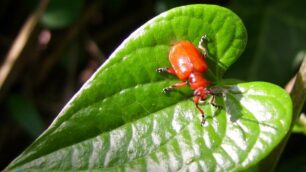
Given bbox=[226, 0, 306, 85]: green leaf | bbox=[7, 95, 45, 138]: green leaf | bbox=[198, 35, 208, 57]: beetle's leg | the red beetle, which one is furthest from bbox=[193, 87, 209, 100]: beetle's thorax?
bbox=[7, 95, 45, 138]: green leaf

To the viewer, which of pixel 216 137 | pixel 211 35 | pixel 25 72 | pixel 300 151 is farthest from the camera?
pixel 25 72

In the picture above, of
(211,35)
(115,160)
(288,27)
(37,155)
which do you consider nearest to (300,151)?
(288,27)

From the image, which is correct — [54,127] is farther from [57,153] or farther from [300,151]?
[300,151]

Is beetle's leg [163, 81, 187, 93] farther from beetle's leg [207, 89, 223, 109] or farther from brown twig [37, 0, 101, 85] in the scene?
→ brown twig [37, 0, 101, 85]

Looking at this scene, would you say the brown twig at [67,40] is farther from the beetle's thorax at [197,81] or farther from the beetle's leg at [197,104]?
the beetle's leg at [197,104]

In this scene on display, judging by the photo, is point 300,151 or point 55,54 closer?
point 300,151

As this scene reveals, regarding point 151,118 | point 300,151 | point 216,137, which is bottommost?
point 300,151

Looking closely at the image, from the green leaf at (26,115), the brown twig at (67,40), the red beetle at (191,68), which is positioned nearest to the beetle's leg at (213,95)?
the red beetle at (191,68)
